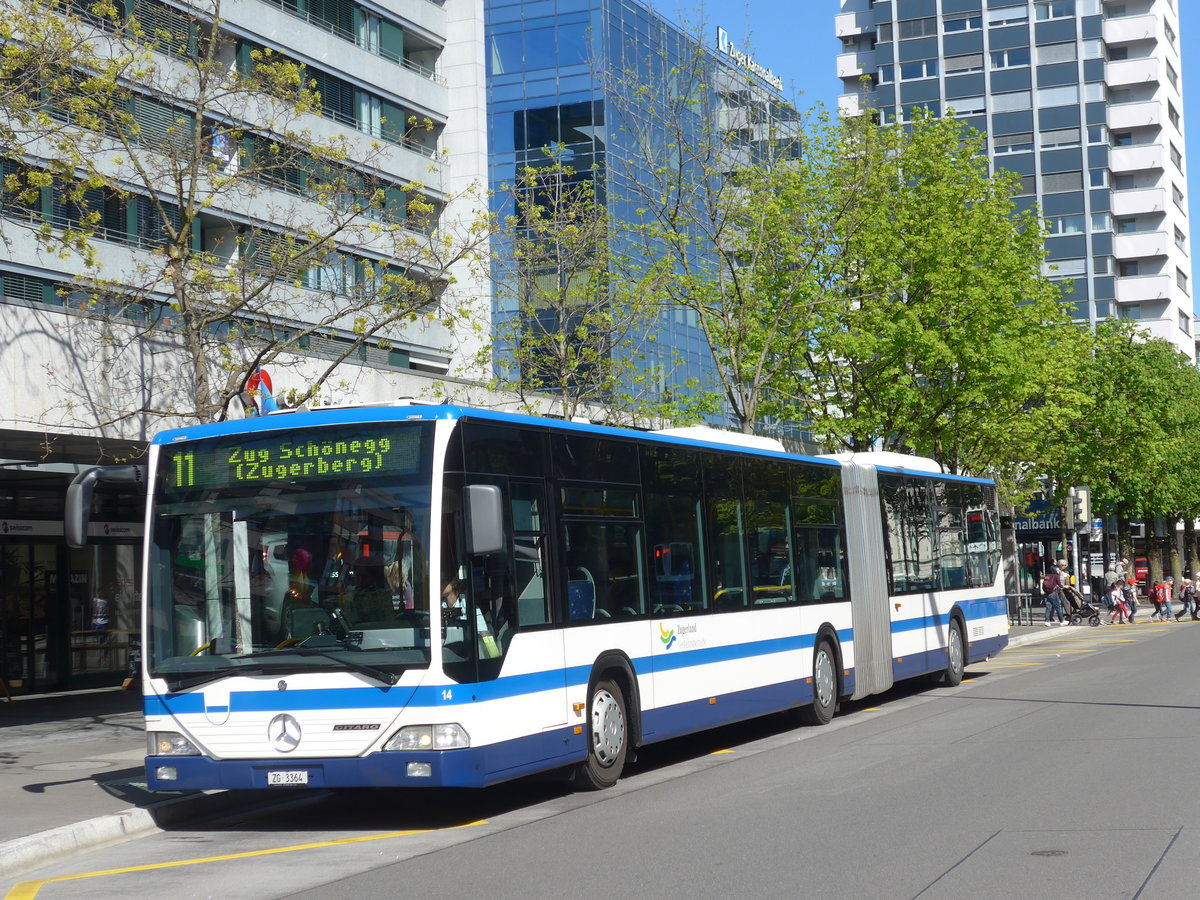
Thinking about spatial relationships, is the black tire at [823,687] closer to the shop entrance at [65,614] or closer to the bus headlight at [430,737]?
the bus headlight at [430,737]

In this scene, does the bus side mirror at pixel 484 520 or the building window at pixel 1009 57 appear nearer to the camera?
the bus side mirror at pixel 484 520

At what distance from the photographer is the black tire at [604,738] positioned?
39.5ft

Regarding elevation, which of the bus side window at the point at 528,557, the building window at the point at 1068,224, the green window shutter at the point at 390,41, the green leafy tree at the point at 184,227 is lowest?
the bus side window at the point at 528,557

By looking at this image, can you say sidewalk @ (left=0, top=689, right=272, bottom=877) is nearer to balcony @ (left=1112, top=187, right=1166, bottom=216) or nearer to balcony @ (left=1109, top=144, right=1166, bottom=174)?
balcony @ (left=1112, top=187, right=1166, bottom=216)

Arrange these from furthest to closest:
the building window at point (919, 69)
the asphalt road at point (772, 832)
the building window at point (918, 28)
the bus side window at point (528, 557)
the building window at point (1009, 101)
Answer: the building window at point (919, 69), the building window at point (918, 28), the building window at point (1009, 101), the bus side window at point (528, 557), the asphalt road at point (772, 832)

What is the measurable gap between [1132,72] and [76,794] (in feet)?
294

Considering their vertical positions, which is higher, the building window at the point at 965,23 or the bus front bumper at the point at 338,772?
the building window at the point at 965,23

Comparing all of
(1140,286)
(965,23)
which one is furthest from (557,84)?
(1140,286)

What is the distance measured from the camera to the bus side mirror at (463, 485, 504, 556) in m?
10.0

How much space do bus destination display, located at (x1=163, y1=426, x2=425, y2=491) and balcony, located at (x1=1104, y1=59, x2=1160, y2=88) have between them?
88414 mm

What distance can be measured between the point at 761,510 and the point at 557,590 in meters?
4.95

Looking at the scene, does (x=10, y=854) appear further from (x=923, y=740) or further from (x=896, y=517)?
(x=896, y=517)

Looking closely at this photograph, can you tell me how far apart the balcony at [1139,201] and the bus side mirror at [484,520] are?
86313 mm

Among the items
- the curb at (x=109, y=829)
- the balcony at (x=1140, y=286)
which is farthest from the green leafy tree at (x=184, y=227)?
the balcony at (x=1140, y=286)
